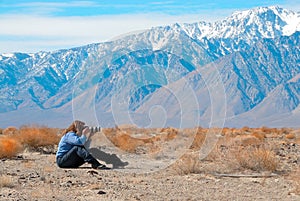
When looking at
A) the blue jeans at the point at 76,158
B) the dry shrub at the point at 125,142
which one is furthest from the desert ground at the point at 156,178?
the dry shrub at the point at 125,142

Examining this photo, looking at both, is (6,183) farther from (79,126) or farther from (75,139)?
(79,126)

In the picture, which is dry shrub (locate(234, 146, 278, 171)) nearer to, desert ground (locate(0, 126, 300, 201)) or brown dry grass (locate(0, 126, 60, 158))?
desert ground (locate(0, 126, 300, 201))

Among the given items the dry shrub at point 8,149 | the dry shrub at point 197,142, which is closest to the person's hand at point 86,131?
the dry shrub at point 8,149

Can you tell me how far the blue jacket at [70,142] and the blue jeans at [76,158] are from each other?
14 centimetres

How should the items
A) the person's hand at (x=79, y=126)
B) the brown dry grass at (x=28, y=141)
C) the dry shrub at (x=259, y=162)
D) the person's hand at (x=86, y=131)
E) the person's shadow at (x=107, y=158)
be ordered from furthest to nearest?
the brown dry grass at (x=28, y=141), the person's shadow at (x=107, y=158), the person's hand at (x=79, y=126), the person's hand at (x=86, y=131), the dry shrub at (x=259, y=162)

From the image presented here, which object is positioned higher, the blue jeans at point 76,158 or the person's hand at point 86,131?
the person's hand at point 86,131

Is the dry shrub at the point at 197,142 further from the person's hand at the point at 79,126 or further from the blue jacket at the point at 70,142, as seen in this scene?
the blue jacket at the point at 70,142

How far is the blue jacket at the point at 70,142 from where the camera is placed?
18552mm

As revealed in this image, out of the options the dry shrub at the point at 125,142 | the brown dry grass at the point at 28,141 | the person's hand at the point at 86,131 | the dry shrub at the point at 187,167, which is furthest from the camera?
the dry shrub at the point at 125,142

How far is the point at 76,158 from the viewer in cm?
1866

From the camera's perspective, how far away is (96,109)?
19953mm

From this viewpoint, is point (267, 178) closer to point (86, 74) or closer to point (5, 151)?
point (86, 74)

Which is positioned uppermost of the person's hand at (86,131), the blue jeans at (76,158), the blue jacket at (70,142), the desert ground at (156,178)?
the person's hand at (86,131)

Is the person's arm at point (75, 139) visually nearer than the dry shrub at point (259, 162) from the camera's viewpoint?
No
